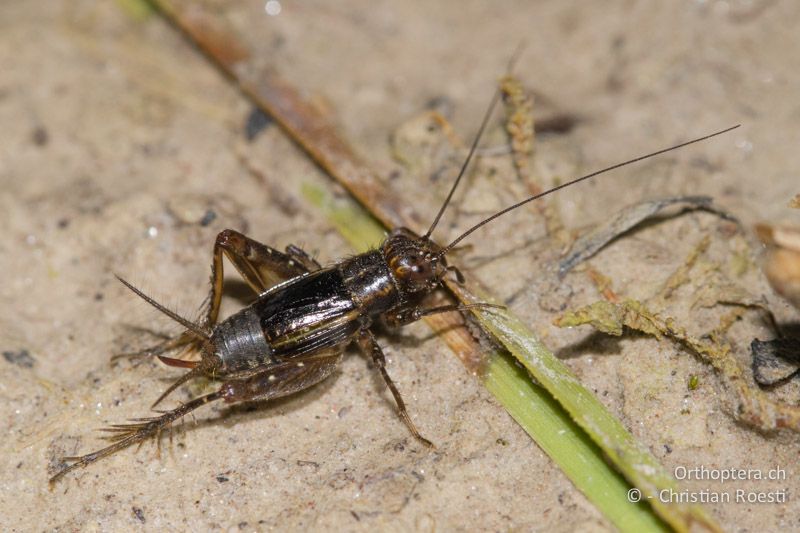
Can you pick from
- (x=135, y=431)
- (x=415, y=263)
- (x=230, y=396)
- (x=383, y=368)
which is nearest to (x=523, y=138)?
(x=415, y=263)

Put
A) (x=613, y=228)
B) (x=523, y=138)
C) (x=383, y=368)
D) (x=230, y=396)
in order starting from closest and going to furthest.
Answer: (x=230, y=396) → (x=383, y=368) → (x=613, y=228) → (x=523, y=138)

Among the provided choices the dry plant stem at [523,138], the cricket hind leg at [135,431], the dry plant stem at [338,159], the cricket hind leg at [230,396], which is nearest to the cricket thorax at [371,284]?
the dry plant stem at [338,159]

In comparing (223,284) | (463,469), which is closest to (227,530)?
(463,469)

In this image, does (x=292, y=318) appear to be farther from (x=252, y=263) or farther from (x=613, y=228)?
(x=613, y=228)

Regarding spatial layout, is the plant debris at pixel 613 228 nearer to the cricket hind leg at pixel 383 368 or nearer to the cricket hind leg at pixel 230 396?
the cricket hind leg at pixel 383 368

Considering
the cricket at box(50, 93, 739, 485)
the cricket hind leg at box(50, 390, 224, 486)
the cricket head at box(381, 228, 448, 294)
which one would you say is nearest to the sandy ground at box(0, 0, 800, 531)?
the cricket hind leg at box(50, 390, 224, 486)

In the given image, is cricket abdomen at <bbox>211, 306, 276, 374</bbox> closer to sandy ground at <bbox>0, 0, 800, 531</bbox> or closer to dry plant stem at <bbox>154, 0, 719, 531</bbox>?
sandy ground at <bbox>0, 0, 800, 531</bbox>
